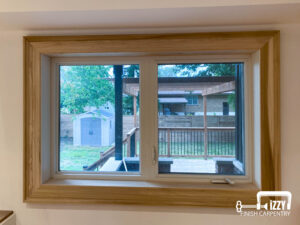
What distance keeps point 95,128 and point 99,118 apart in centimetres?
8

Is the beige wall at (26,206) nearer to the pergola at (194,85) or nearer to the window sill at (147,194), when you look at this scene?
the window sill at (147,194)

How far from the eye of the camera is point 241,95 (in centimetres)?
136

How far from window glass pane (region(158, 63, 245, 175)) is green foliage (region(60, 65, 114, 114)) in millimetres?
403

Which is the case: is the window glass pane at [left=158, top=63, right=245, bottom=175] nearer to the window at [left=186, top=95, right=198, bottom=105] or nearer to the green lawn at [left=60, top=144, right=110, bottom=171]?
the window at [left=186, top=95, right=198, bottom=105]

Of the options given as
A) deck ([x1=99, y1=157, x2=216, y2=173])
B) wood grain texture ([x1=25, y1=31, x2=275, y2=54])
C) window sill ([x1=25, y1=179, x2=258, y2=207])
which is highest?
wood grain texture ([x1=25, y1=31, x2=275, y2=54])

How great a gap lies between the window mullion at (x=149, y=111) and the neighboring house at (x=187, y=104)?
7 centimetres

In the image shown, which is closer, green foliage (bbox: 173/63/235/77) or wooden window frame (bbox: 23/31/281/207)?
wooden window frame (bbox: 23/31/281/207)

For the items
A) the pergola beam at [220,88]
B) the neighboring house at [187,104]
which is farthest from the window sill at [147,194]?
the pergola beam at [220,88]

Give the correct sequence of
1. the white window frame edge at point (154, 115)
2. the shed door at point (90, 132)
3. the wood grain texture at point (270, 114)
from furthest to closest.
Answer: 1. the shed door at point (90, 132)
2. the white window frame edge at point (154, 115)
3. the wood grain texture at point (270, 114)

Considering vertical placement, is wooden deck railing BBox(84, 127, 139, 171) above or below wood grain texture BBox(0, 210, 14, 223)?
above

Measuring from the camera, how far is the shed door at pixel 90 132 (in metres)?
1.43

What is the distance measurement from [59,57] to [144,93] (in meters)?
0.69

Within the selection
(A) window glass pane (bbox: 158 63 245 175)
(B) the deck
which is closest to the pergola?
(A) window glass pane (bbox: 158 63 245 175)

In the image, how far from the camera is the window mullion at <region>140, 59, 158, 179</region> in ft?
4.49
